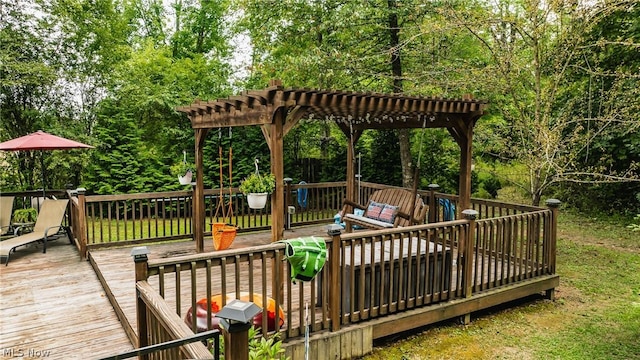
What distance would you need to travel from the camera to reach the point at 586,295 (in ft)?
19.1

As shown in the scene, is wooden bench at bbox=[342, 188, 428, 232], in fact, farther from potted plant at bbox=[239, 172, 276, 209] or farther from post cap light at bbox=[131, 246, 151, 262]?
post cap light at bbox=[131, 246, 151, 262]

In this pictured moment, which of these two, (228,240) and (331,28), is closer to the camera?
(228,240)

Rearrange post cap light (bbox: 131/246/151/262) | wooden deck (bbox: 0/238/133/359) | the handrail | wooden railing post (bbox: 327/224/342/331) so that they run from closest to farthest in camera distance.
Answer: the handrail → post cap light (bbox: 131/246/151/262) → wooden deck (bbox: 0/238/133/359) → wooden railing post (bbox: 327/224/342/331)

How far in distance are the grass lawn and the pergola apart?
167cm

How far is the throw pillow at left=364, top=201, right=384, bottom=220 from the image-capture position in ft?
21.1

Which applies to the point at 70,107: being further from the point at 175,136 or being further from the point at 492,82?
the point at 492,82

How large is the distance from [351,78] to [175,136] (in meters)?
5.04

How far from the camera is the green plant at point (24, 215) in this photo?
7.47 m

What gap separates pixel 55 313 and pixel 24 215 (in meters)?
4.18

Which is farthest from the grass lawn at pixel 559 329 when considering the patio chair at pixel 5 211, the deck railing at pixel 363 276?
the patio chair at pixel 5 211

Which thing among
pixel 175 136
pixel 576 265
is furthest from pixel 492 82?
pixel 175 136

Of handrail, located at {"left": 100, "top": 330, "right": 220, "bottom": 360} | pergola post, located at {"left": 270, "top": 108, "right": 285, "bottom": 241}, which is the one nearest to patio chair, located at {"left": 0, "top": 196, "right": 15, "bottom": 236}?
pergola post, located at {"left": 270, "top": 108, "right": 285, "bottom": 241}

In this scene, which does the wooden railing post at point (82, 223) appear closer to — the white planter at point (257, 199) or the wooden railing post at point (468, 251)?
the white planter at point (257, 199)

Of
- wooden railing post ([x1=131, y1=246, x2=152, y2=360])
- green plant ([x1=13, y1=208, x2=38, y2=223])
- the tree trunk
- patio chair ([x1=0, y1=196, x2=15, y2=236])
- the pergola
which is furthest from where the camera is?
the tree trunk
